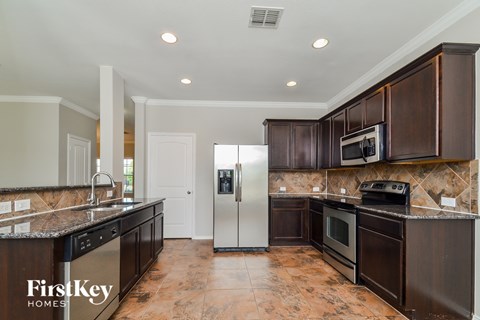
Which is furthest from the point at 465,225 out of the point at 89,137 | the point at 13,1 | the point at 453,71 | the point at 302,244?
the point at 89,137

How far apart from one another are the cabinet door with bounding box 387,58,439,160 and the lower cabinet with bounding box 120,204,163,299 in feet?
9.31

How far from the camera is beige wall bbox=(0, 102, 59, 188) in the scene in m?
4.48

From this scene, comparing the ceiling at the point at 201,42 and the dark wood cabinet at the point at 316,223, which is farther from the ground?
the ceiling at the point at 201,42

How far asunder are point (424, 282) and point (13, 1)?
4279 millimetres

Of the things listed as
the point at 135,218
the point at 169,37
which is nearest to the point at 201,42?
the point at 169,37

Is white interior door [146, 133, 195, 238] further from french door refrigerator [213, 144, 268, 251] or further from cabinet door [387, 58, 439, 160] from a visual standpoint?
cabinet door [387, 58, 439, 160]

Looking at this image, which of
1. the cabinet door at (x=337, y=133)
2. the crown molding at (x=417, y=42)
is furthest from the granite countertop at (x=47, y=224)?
the crown molding at (x=417, y=42)

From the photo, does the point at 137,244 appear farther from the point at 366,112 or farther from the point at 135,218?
the point at 366,112

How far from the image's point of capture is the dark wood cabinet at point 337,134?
3.50 metres

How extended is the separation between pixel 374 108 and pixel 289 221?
2316 millimetres

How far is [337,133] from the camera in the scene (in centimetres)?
366

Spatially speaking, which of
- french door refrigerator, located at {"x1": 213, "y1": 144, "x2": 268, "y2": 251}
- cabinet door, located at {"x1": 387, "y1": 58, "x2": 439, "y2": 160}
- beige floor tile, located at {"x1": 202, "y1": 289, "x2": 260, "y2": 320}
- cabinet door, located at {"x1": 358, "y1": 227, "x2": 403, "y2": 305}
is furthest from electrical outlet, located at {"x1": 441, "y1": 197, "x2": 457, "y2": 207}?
french door refrigerator, located at {"x1": 213, "y1": 144, "x2": 268, "y2": 251}

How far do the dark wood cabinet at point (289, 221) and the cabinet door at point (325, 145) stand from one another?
2.48 ft

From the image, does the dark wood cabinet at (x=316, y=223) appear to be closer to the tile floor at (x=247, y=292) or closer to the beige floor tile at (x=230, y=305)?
the tile floor at (x=247, y=292)
